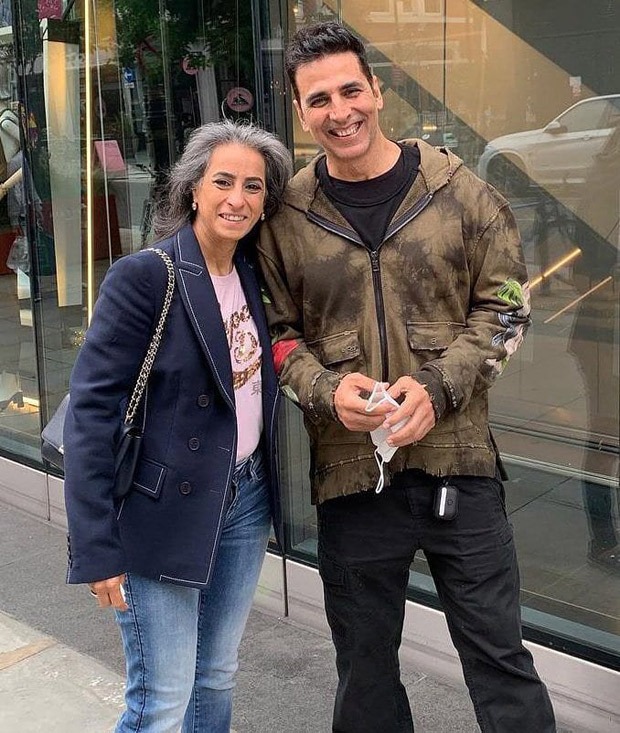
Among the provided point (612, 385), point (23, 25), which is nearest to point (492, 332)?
point (612, 385)

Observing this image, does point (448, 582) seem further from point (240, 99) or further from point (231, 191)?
point (240, 99)

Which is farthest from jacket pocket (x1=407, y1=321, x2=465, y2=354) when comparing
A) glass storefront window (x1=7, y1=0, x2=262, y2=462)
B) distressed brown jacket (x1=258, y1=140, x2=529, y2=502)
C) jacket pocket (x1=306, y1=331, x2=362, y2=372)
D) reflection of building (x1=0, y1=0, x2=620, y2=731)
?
glass storefront window (x1=7, y1=0, x2=262, y2=462)

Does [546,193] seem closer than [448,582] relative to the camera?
No

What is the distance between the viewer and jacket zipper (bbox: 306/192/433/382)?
222cm

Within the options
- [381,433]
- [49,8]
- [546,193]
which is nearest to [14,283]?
[49,8]

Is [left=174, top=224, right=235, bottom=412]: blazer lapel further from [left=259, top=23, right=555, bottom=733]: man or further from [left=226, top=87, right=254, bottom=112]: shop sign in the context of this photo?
[left=226, top=87, right=254, bottom=112]: shop sign

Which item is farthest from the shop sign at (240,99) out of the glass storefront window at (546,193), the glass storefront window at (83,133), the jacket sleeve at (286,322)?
the jacket sleeve at (286,322)

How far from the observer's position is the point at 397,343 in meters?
2.24

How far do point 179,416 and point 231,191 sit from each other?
1.74ft

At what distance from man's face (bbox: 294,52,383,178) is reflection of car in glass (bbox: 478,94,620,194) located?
1528 mm

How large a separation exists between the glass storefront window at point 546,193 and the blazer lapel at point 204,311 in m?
1.60

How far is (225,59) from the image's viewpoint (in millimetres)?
3908

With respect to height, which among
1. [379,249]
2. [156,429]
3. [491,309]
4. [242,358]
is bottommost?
[156,429]

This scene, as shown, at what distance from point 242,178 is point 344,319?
41 centimetres
